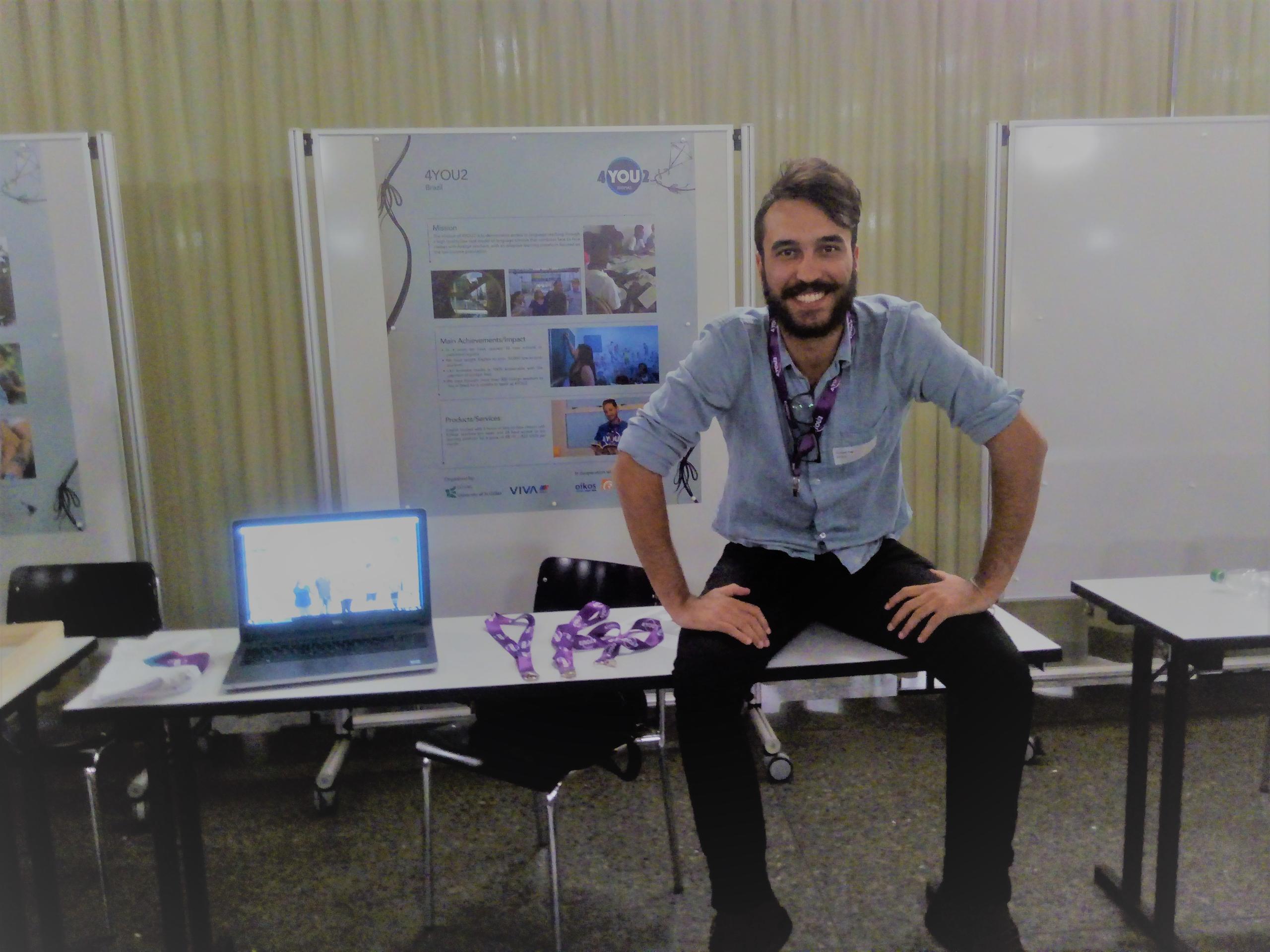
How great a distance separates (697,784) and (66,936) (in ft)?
5.13

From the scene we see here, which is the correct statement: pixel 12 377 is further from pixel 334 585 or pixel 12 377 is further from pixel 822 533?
pixel 822 533

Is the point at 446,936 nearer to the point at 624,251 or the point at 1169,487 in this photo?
the point at 624,251

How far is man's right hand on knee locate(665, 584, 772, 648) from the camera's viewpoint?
162 centimetres

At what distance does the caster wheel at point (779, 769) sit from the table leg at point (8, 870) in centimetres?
186

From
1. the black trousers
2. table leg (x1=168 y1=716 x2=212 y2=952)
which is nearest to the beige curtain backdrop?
table leg (x1=168 y1=716 x2=212 y2=952)

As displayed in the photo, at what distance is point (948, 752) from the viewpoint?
160 centimetres

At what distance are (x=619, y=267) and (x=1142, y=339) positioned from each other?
1712 millimetres

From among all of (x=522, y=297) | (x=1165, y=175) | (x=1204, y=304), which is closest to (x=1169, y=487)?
(x=1204, y=304)

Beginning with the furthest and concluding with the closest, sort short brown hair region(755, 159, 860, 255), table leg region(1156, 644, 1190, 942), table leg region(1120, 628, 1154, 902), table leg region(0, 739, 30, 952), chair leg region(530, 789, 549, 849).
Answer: chair leg region(530, 789, 549, 849), table leg region(1120, 628, 1154, 902), table leg region(1156, 644, 1190, 942), short brown hair region(755, 159, 860, 255), table leg region(0, 739, 30, 952)

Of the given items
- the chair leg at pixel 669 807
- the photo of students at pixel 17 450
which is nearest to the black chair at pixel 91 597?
the photo of students at pixel 17 450

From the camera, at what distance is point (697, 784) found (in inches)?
61.0

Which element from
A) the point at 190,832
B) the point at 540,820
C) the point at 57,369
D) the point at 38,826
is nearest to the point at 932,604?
the point at 540,820

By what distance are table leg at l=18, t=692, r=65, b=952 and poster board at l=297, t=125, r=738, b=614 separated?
1.16m

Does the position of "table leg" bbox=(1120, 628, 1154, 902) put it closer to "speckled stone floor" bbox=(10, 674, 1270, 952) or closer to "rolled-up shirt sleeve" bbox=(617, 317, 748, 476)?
"speckled stone floor" bbox=(10, 674, 1270, 952)
